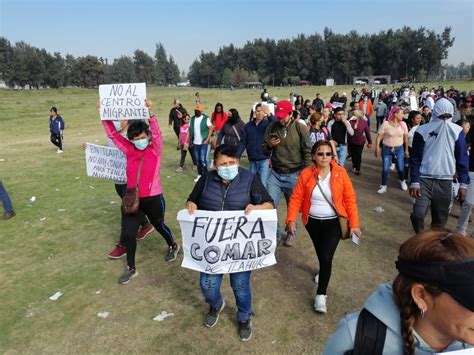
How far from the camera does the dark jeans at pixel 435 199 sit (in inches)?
179

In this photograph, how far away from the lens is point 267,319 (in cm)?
389

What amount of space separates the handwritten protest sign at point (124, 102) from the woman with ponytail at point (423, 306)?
13.7 ft

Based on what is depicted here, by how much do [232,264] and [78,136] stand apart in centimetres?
1758

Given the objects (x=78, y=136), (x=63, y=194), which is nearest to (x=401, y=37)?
(x=78, y=136)

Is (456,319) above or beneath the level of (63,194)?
above

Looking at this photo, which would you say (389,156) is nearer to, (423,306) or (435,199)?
(435,199)

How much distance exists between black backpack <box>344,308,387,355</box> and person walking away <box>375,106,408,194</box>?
23.4 feet

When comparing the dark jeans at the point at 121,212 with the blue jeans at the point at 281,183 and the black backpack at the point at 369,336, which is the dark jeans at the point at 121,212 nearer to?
the blue jeans at the point at 281,183

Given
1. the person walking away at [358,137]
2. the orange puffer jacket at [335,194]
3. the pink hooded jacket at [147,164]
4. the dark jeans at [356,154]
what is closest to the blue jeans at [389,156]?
the person walking away at [358,137]

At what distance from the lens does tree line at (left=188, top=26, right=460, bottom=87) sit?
345 feet

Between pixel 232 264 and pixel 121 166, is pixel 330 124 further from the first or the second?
pixel 232 264

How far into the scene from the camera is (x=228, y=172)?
337 centimetres

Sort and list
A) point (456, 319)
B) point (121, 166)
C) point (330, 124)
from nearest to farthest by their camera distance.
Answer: point (456, 319) → point (121, 166) → point (330, 124)

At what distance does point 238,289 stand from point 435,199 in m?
2.79
